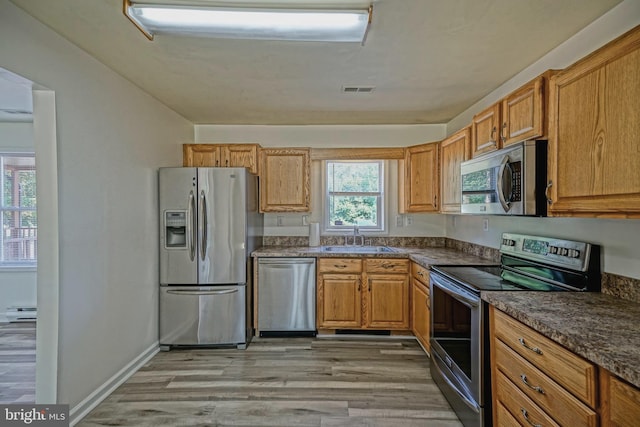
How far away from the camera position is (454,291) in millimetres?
2146

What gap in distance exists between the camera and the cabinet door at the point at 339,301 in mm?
3471

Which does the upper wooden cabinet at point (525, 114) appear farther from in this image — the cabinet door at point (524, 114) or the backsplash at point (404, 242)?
the backsplash at point (404, 242)

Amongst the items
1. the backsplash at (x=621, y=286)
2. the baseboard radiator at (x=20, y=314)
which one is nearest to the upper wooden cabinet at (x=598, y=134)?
the backsplash at (x=621, y=286)

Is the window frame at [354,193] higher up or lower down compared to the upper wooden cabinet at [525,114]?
lower down

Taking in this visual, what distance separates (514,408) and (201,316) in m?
2.73

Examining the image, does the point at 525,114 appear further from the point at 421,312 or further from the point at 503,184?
the point at 421,312

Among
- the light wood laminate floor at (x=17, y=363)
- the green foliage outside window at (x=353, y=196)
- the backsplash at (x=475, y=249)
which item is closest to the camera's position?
the light wood laminate floor at (x=17, y=363)

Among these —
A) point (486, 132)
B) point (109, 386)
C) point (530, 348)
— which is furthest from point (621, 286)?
point (109, 386)

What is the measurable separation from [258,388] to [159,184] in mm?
2127

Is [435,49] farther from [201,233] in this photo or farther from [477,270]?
[201,233]

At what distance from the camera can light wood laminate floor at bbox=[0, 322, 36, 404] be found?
2410 mm

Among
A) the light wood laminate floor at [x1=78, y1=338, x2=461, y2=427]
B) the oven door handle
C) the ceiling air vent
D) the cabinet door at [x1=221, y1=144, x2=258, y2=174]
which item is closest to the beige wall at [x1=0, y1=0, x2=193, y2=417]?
the light wood laminate floor at [x1=78, y1=338, x2=461, y2=427]

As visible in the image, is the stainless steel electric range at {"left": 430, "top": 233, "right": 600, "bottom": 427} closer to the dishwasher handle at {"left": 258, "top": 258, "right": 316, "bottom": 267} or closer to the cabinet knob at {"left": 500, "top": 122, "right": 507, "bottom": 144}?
the cabinet knob at {"left": 500, "top": 122, "right": 507, "bottom": 144}

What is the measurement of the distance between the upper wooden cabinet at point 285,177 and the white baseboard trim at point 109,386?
188 cm
